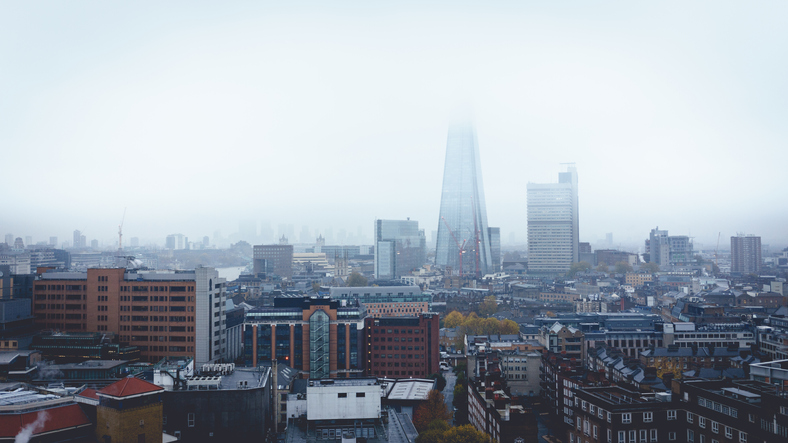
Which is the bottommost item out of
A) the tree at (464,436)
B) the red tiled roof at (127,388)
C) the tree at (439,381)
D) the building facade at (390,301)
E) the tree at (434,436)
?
the tree at (439,381)

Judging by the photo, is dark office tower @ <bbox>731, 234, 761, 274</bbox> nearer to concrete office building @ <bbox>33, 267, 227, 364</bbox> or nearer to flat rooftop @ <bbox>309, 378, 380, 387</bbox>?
concrete office building @ <bbox>33, 267, 227, 364</bbox>

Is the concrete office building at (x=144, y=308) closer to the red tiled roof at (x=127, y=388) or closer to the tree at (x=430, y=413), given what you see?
the tree at (x=430, y=413)

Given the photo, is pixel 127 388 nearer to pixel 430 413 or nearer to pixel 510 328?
pixel 430 413

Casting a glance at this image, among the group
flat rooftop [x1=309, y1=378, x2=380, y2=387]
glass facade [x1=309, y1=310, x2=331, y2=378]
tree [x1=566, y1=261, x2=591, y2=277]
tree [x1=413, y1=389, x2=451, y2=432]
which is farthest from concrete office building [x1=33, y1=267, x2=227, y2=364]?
tree [x1=566, y1=261, x2=591, y2=277]

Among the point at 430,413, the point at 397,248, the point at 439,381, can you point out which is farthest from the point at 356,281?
the point at 430,413

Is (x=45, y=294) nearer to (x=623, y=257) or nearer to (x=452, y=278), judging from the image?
(x=452, y=278)

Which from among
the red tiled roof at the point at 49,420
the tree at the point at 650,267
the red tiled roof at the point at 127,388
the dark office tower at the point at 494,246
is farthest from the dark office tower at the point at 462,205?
the red tiled roof at the point at 49,420

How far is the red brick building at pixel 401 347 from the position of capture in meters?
37.4

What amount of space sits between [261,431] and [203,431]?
205cm

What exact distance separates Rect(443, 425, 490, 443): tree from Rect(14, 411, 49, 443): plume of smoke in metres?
12.8

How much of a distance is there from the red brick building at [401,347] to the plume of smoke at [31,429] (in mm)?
20598

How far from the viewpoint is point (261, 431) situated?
2270 cm

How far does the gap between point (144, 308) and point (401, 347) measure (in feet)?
50.1

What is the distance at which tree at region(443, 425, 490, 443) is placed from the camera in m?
21.3
